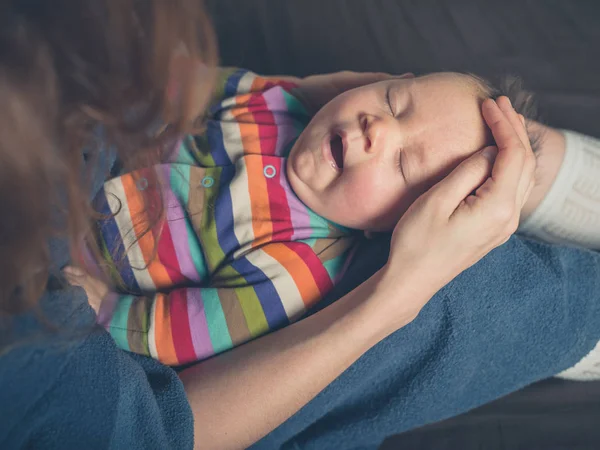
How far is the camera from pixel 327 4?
4.77 feet

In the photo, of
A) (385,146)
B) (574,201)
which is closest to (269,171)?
(385,146)

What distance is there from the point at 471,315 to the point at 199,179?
560 millimetres

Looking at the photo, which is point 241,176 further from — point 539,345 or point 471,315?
point 539,345

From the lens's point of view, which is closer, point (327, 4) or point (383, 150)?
point (383, 150)

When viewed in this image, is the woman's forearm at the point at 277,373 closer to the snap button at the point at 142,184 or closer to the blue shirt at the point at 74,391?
the blue shirt at the point at 74,391

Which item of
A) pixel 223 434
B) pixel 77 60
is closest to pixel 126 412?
pixel 223 434

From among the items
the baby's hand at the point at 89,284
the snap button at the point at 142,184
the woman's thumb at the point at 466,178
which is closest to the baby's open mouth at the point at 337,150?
the woman's thumb at the point at 466,178

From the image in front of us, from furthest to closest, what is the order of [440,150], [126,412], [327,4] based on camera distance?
1. [327,4]
2. [440,150]
3. [126,412]

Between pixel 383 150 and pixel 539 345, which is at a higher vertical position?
pixel 383 150

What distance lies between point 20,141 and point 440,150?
0.63m

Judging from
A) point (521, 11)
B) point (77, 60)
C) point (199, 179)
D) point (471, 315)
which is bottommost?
point (471, 315)

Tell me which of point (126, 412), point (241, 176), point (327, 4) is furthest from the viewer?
point (327, 4)

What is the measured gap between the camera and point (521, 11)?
1465 millimetres

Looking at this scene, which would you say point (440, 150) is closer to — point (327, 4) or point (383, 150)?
point (383, 150)
